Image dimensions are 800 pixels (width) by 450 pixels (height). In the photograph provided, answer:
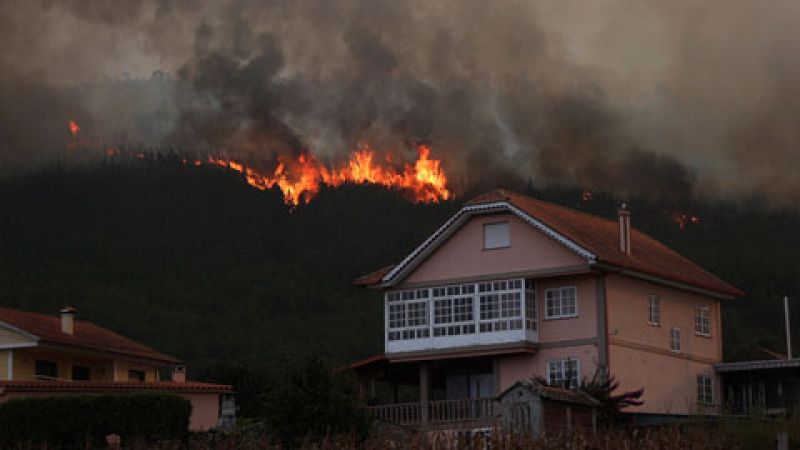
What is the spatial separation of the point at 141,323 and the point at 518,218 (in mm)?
58647

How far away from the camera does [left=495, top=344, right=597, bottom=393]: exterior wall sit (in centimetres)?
5816

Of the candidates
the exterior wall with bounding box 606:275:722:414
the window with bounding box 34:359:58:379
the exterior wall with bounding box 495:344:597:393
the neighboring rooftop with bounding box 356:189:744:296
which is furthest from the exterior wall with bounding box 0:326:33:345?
the exterior wall with bounding box 606:275:722:414

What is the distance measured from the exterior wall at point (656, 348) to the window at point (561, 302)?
1.47 metres

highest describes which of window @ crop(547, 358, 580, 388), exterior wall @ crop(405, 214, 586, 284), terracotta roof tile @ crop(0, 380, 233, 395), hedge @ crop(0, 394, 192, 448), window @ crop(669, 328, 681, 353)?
exterior wall @ crop(405, 214, 586, 284)

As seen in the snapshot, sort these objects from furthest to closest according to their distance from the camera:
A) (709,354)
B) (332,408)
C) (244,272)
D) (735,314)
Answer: (244,272) → (735,314) → (709,354) → (332,408)

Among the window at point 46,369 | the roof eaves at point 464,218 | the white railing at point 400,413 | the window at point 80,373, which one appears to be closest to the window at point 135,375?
the window at point 80,373

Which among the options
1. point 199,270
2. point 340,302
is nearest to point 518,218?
point 340,302

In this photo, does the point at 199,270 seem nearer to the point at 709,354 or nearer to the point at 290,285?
the point at 290,285

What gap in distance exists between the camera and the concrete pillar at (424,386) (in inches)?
2351

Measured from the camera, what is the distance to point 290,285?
122 m

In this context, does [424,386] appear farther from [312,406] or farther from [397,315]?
[312,406]

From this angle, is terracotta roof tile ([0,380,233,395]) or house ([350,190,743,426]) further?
house ([350,190,743,426])

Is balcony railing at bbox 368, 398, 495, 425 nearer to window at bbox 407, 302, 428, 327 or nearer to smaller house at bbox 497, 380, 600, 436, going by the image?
window at bbox 407, 302, 428, 327

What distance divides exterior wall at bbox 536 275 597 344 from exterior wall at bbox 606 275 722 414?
0.68 metres
